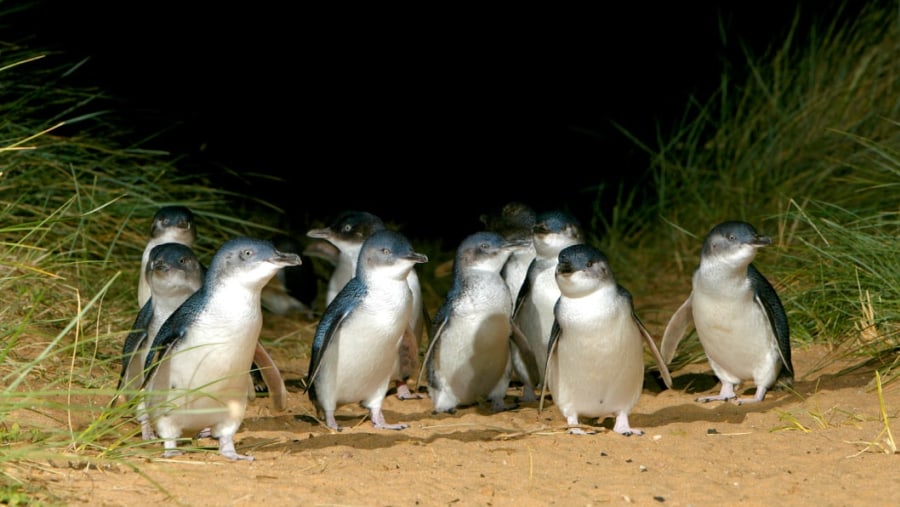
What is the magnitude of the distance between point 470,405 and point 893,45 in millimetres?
5207

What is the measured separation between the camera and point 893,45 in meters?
9.91

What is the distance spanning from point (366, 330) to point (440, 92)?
22.0 ft

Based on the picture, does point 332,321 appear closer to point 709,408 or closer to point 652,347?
point 652,347

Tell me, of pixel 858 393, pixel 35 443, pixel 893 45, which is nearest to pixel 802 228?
pixel 893 45

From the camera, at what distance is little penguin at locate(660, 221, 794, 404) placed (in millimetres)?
6172

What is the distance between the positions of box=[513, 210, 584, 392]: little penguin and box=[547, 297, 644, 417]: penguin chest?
0.85 metres

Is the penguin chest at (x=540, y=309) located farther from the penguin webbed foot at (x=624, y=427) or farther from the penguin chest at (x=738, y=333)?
the penguin webbed foot at (x=624, y=427)

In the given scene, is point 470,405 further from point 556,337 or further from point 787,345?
point 787,345

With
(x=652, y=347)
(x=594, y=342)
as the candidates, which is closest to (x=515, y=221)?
(x=652, y=347)

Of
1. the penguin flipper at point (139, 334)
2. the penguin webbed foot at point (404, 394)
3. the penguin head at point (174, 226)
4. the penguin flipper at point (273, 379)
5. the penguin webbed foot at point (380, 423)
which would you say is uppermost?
the penguin head at point (174, 226)

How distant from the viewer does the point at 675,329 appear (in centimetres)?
673

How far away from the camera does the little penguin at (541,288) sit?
6.70m

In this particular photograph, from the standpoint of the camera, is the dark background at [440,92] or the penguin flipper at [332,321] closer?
the penguin flipper at [332,321]

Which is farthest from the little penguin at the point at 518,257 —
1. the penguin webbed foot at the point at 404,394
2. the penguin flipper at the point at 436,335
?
the penguin webbed foot at the point at 404,394
